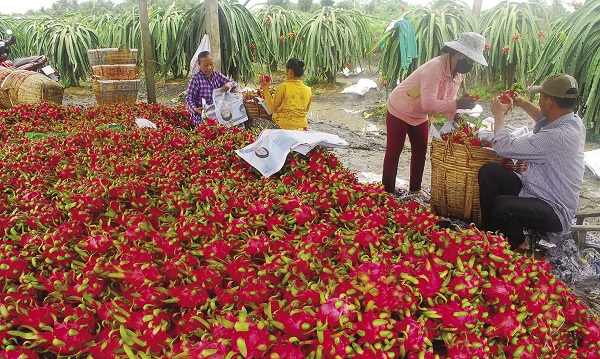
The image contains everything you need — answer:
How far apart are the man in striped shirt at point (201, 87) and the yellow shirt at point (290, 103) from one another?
68 centimetres

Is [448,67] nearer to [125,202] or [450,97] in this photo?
[450,97]

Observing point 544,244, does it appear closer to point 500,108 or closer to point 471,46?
point 500,108

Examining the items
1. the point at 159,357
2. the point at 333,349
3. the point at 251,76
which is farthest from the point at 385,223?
the point at 251,76

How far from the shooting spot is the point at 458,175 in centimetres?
303

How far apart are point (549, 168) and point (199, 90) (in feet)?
11.6

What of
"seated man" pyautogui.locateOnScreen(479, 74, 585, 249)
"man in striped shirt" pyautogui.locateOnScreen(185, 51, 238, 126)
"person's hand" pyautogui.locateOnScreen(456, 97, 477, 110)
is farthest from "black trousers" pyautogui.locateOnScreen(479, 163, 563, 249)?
"man in striped shirt" pyautogui.locateOnScreen(185, 51, 238, 126)

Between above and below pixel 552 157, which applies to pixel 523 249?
below

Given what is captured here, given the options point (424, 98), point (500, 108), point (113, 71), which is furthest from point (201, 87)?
point (500, 108)

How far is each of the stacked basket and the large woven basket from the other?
4.35 metres

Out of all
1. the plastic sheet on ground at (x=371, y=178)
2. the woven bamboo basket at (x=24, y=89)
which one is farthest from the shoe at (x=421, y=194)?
the woven bamboo basket at (x=24, y=89)

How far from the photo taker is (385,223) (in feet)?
6.03

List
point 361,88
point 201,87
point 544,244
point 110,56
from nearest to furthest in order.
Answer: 1. point 544,244
2. point 201,87
3. point 110,56
4. point 361,88

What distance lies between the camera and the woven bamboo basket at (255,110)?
16.4 ft

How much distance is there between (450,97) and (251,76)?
5569 mm
